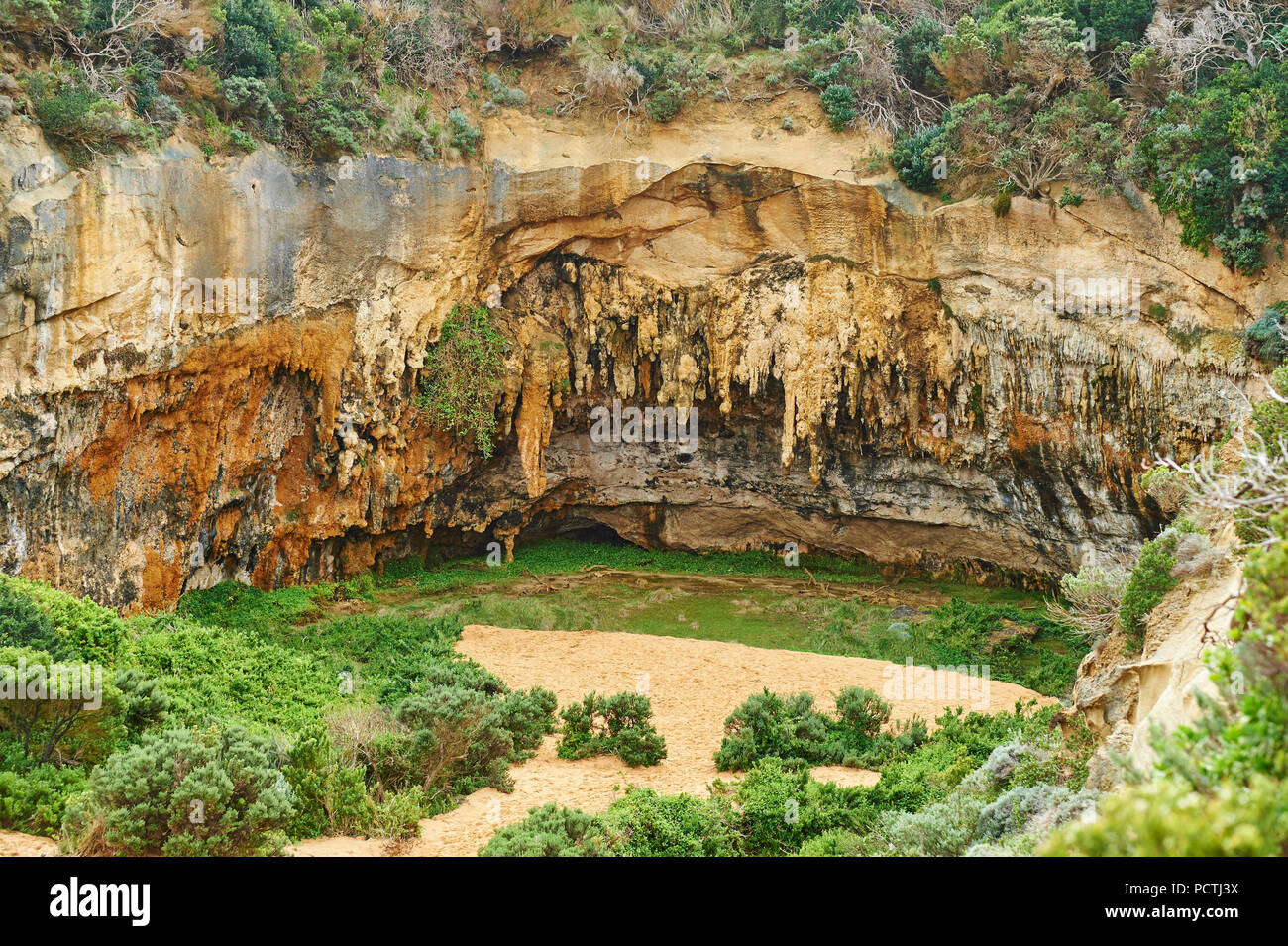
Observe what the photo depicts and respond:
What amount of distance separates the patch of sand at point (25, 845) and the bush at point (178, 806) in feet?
0.67

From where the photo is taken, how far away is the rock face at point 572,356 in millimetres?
16594

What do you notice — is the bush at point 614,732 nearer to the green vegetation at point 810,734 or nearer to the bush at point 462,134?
the green vegetation at point 810,734

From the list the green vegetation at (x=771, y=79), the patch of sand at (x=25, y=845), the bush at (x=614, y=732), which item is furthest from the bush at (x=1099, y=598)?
the patch of sand at (x=25, y=845)

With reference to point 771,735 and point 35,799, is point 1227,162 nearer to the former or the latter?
point 771,735

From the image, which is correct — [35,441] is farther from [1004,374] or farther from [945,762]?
[1004,374]

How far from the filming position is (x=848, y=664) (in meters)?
17.4

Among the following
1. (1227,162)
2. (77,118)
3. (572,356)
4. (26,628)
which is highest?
(77,118)

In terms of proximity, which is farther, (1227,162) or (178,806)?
(1227,162)

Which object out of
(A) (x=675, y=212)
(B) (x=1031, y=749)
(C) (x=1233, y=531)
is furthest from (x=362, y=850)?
(A) (x=675, y=212)

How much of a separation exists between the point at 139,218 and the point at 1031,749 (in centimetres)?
1587

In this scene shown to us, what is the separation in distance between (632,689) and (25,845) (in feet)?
29.8

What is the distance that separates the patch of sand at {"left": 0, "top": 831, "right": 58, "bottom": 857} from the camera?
7.63 meters

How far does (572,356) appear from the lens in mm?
23828

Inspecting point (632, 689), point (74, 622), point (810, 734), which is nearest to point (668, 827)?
point (810, 734)
